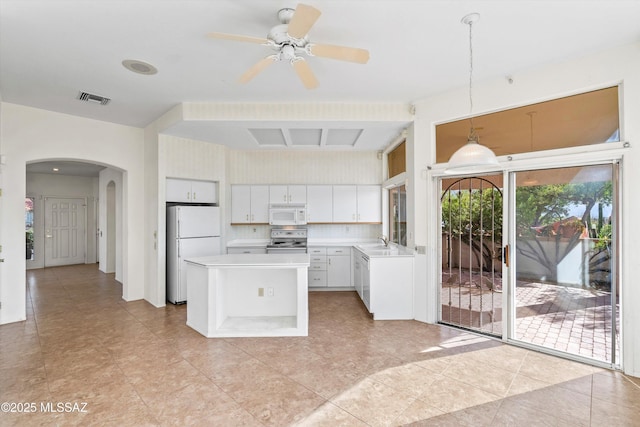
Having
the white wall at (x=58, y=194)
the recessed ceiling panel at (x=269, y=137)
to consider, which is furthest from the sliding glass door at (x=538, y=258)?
the white wall at (x=58, y=194)

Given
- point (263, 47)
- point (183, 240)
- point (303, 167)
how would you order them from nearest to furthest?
point (263, 47) → point (183, 240) → point (303, 167)

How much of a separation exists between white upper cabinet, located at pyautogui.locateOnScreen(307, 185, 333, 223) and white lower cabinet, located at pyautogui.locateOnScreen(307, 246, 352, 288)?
0.65m

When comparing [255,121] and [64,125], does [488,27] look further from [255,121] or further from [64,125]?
[64,125]

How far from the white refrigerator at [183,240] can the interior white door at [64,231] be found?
19.1 feet

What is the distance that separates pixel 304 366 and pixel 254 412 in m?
0.69

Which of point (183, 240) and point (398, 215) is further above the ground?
point (398, 215)

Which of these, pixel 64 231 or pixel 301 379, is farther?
pixel 64 231

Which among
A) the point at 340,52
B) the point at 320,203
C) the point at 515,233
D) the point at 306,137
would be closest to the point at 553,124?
the point at 515,233

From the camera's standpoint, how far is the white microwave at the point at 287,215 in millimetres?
5516

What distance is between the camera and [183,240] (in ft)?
14.8

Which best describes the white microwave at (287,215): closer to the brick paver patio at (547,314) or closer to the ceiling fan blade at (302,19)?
the brick paver patio at (547,314)

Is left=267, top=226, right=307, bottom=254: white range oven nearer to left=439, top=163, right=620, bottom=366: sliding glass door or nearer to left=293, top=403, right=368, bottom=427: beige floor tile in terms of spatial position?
left=439, top=163, right=620, bottom=366: sliding glass door

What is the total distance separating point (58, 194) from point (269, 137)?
7276 mm

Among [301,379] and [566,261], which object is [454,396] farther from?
[566,261]
